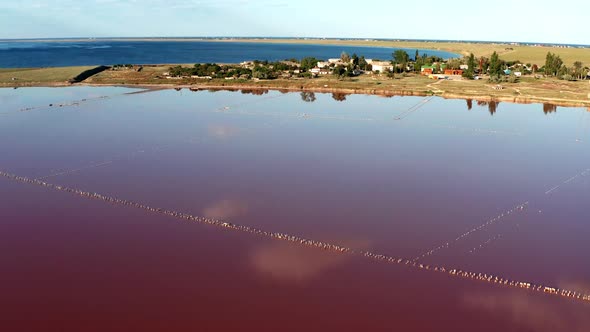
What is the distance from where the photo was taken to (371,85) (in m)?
70.0

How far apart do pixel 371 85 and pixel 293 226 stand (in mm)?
52677

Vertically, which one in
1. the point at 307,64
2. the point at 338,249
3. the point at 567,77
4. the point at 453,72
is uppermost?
the point at 307,64

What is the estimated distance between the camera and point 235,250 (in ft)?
63.4

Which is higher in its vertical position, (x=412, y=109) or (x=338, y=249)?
(x=412, y=109)

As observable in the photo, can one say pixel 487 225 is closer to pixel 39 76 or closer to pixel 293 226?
pixel 293 226

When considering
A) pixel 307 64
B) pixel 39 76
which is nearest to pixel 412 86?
pixel 307 64

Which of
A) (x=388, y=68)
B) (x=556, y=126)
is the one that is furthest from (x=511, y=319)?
(x=388, y=68)

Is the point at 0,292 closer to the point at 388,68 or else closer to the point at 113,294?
the point at 113,294

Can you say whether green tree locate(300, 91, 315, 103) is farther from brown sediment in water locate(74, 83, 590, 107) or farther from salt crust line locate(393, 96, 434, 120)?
salt crust line locate(393, 96, 434, 120)

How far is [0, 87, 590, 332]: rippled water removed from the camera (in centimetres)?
1538

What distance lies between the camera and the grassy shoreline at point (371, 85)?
193 ft

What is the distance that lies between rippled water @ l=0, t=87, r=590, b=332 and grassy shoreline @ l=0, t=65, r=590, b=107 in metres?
19.5

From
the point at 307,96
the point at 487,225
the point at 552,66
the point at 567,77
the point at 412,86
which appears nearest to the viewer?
the point at 487,225

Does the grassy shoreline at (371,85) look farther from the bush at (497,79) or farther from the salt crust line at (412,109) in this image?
the salt crust line at (412,109)
